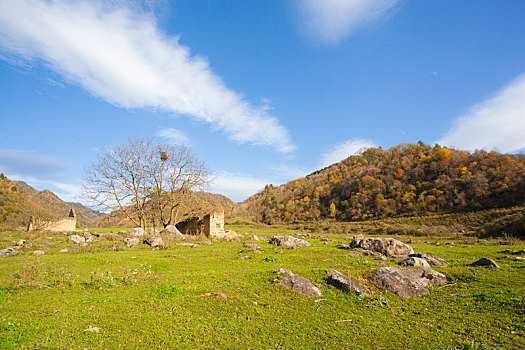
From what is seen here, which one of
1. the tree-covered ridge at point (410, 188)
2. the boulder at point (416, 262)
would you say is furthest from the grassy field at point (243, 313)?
the tree-covered ridge at point (410, 188)

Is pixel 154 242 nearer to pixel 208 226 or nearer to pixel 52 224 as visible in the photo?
pixel 208 226

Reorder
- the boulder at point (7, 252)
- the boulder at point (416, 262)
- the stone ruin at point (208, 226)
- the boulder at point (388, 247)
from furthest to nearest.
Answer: the stone ruin at point (208, 226)
the boulder at point (388, 247)
the boulder at point (7, 252)
the boulder at point (416, 262)

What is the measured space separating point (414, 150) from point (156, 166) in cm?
10013

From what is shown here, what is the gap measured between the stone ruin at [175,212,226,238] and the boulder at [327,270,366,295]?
19.4 meters

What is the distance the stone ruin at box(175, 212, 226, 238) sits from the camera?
87.8 feet

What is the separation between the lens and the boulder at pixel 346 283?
7.72 metres

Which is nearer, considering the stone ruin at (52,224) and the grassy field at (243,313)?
the grassy field at (243,313)

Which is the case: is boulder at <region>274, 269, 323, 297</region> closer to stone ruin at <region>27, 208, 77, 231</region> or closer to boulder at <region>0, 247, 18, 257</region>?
boulder at <region>0, 247, 18, 257</region>

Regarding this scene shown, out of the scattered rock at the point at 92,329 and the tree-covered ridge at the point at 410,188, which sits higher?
the tree-covered ridge at the point at 410,188

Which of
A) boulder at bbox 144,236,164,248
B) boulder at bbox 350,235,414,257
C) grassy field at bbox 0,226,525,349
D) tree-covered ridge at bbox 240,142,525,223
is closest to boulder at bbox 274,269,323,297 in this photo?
grassy field at bbox 0,226,525,349

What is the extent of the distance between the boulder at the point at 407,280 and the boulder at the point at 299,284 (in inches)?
92.6

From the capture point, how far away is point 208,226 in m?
26.9

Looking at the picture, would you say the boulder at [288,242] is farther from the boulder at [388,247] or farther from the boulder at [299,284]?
the boulder at [299,284]

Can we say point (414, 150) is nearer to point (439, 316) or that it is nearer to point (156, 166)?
point (156, 166)
